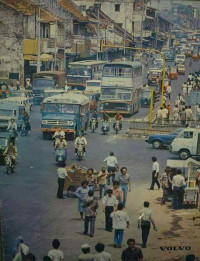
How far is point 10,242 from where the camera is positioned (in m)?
17.5

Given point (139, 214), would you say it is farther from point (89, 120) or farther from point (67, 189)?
point (89, 120)

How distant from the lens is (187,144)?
69.2ft

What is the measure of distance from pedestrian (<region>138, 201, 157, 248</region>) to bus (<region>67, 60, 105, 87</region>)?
7.99 m

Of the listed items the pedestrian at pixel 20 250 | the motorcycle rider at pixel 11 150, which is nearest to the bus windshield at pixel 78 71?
the motorcycle rider at pixel 11 150

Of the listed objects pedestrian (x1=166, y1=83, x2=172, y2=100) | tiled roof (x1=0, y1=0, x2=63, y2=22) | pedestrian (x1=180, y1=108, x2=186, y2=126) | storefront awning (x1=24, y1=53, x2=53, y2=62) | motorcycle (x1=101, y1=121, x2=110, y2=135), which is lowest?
motorcycle (x1=101, y1=121, x2=110, y2=135)

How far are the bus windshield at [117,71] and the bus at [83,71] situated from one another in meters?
0.24

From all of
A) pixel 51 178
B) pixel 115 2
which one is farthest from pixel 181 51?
pixel 51 178

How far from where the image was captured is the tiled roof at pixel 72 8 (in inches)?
858

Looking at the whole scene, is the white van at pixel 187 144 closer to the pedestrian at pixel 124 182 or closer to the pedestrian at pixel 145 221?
the pedestrian at pixel 124 182

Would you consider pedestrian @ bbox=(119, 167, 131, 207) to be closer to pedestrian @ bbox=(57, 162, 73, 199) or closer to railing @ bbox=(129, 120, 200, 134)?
pedestrian @ bbox=(57, 162, 73, 199)

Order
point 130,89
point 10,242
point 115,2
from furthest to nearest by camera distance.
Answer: point 130,89
point 115,2
point 10,242

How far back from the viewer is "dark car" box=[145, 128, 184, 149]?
830 inches

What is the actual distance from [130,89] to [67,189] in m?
5.31

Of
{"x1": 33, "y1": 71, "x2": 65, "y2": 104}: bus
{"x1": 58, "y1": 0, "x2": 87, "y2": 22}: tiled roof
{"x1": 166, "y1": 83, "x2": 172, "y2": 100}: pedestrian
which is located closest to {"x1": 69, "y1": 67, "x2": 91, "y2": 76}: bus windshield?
{"x1": 33, "y1": 71, "x2": 65, "y2": 104}: bus
